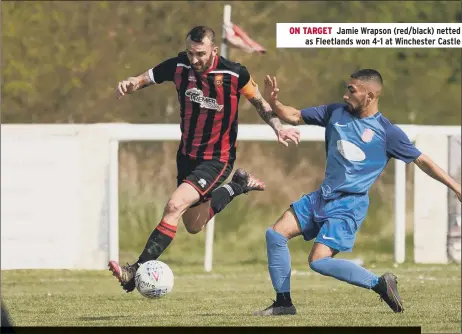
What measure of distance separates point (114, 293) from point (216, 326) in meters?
4.35

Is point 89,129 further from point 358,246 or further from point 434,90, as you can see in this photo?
point 434,90

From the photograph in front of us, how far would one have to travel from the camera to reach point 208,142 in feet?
40.5

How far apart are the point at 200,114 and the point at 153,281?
1.79 meters

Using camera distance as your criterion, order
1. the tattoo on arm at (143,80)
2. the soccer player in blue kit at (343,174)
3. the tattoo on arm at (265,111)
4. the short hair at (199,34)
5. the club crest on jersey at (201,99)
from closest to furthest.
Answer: the soccer player in blue kit at (343,174)
the short hair at (199,34)
the tattoo on arm at (265,111)
the tattoo on arm at (143,80)
the club crest on jersey at (201,99)

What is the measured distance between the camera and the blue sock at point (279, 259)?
10.9 meters

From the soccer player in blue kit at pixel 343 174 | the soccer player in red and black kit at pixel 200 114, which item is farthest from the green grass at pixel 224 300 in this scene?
the soccer player in red and black kit at pixel 200 114

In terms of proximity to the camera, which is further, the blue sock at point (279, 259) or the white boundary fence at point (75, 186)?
the white boundary fence at point (75, 186)

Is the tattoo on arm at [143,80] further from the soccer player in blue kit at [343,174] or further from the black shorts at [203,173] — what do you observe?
the soccer player in blue kit at [343,174]

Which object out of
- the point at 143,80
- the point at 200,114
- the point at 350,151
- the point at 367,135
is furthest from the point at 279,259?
the point at 143,80

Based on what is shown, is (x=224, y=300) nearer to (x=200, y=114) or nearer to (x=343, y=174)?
(x=200, y=114)

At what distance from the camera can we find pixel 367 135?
10.8 m

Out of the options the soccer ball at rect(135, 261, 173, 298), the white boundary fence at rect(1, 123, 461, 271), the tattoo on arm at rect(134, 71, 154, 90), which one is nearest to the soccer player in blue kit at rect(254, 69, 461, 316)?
the soccer ball at rect(135, 261, 173, 298)

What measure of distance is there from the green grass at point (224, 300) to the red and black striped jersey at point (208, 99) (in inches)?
57.5

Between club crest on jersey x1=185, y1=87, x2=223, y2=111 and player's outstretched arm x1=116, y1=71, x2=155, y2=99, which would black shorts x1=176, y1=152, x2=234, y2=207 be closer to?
club crest on jersey x1=185, y1=87, x2=223, y2=111
